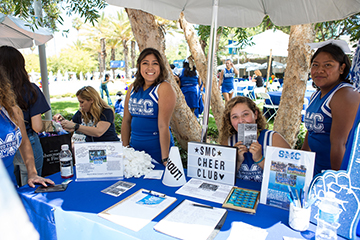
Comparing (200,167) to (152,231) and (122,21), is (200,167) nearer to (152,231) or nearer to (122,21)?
(152,231)

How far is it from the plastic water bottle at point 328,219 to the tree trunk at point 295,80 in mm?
A: 3364

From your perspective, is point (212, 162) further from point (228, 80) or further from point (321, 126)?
point (228, 80)

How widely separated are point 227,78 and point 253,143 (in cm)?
668

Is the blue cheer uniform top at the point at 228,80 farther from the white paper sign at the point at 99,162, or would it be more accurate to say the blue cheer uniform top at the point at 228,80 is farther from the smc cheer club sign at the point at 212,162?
the white paper sign at the point at 99,162

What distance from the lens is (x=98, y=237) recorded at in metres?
1.18

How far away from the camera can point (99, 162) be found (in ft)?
5.62

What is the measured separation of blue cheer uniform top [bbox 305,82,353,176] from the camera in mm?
Result: 1765

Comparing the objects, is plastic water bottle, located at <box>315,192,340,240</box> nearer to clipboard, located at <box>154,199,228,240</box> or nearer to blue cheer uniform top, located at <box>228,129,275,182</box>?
clipboard, located at <box>154,199,228,240</box>

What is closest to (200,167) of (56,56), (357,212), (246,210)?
(246,210)

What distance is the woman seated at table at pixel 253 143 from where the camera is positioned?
169 cm

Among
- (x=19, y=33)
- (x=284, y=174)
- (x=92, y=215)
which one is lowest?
(x=92, y=215)

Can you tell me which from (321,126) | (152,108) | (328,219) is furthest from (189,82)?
(328,219)

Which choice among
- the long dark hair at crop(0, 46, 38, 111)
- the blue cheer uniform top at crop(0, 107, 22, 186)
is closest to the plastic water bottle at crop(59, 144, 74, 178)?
the blue cheer uniform top at crop(0, 107, 22, 186)

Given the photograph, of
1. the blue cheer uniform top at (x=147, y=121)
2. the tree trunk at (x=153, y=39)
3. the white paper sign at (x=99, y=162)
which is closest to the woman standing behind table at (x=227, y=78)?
the tree trunk at (x=153, y=39)
